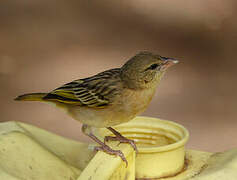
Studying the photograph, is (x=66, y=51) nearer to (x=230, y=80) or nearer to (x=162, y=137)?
(x=230, y=80)

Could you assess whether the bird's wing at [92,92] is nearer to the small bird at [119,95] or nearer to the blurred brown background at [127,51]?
the small bird at [119,95]

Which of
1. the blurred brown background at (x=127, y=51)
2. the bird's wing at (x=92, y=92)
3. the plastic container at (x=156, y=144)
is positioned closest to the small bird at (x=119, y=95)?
the bird's wing at (x=92, y=92)

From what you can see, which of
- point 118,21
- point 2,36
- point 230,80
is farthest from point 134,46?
point 2,36

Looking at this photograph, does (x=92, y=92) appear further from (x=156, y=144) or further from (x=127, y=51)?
(x=127, y=51)

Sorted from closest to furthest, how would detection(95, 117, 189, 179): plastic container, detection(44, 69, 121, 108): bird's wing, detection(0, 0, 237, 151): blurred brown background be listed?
detection(95, 117, 189, 179): plastic container, detection(44, 69, 121, 108): bird's wing, detection(0, 0, 237, 151): blurred brown background

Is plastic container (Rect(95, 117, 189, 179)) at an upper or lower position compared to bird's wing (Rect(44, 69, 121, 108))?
lower

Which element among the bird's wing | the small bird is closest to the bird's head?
the small bird

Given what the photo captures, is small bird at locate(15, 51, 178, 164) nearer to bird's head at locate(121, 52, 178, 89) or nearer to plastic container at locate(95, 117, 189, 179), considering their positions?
bird's head at locate(121, 52, 178, 89)

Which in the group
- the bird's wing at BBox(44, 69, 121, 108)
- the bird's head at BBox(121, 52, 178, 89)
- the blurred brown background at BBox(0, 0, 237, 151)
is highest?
the bird's head at BBox(121, 52, 178, 89)
